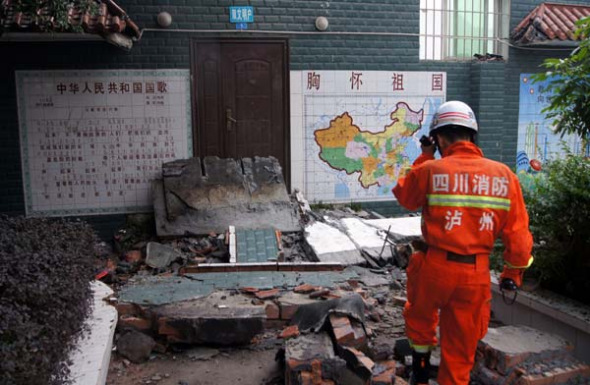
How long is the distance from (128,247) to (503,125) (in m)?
6.58

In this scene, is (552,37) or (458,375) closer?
(458,375)

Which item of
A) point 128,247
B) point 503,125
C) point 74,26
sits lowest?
point 128,247

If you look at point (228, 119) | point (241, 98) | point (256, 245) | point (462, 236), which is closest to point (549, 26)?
point (241, 98)

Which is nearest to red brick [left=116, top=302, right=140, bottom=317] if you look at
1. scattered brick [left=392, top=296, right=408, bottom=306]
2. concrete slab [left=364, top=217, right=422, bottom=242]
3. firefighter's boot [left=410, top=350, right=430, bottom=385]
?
firefighter's boot [left=410, top=350, right=430, bottom=385]

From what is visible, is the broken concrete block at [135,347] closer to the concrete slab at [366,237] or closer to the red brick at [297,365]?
the red brick at [297,365]

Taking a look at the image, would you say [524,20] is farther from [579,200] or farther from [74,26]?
[74,26]

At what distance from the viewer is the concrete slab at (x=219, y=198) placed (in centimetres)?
748

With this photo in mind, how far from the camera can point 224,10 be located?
8.38m

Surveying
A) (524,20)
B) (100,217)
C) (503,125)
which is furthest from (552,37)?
(100,217)

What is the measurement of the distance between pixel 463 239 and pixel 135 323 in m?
2.84

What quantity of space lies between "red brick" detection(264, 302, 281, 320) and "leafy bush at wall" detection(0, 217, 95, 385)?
151 centimetres

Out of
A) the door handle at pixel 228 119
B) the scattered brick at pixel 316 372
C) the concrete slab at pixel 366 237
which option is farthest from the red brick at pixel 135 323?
the door handle at pixel 228 119

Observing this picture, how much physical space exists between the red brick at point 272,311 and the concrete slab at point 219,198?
2.58 m

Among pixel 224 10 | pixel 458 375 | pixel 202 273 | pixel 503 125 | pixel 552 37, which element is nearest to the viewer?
pixel 458 375
